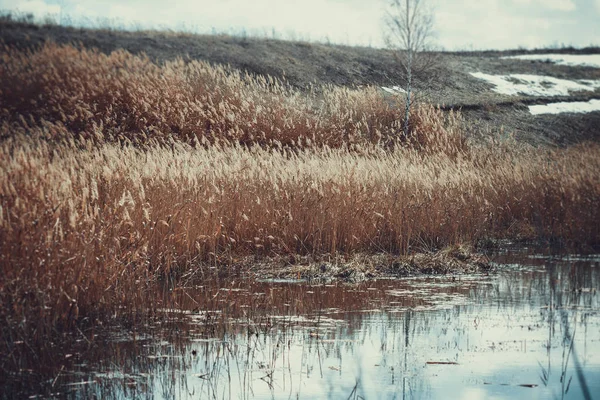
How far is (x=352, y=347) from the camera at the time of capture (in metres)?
5.54

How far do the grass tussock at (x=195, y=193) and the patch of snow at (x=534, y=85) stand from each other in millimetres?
10919

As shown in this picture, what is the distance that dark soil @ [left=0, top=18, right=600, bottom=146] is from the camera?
77.4 ft

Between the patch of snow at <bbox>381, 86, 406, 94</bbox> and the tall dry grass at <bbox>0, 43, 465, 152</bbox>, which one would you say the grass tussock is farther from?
the patch of snow at <bbox>381, 86, 406, 94</bbox>

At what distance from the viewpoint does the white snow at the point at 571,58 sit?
38.7m

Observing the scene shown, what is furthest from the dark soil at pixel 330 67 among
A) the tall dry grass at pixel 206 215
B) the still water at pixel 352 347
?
the still water at pixel 352 347

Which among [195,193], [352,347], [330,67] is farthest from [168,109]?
[352,347]

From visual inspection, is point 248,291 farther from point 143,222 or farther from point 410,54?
point 410,54

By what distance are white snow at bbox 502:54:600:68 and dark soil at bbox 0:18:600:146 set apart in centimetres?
936

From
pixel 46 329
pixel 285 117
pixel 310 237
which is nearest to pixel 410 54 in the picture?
pixel 285 117

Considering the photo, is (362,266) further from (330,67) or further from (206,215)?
(330,67)

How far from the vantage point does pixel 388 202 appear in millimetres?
10039

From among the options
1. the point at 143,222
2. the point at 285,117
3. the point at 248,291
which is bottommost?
the point at 248,291

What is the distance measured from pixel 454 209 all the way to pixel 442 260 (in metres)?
1.61

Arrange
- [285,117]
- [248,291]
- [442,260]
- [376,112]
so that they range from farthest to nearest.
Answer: [376,112] → [285,117] → [442,260] → [248,291]
